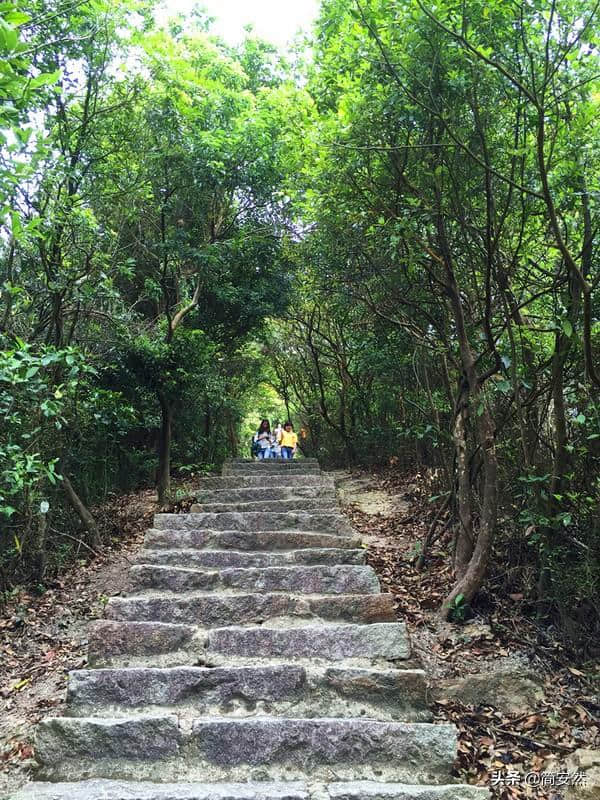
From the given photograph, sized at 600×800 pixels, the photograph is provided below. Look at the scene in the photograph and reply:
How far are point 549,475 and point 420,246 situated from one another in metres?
2.22

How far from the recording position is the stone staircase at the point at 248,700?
110 inches

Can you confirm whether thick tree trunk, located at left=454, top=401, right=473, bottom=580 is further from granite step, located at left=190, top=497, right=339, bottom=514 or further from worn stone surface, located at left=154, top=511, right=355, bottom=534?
granite step, located at left=190, top=497, right=339, bottom=514

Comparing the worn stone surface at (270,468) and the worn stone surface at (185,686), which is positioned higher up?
the worn stone surface at (270,468)

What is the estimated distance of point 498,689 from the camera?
3.56 metres

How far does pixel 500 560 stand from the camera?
461 centimetres

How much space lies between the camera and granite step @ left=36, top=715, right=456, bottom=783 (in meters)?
2.83

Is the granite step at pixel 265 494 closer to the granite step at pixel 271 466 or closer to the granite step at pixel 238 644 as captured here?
the granite step at pixel 271 466

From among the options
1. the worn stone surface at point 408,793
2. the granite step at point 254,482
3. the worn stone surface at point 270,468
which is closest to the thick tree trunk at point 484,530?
the worn stone surface at point 408,793

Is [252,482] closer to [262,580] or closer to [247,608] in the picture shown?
[262,580]

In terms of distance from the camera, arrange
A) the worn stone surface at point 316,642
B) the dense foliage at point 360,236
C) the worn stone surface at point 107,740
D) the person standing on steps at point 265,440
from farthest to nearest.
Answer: the person standing on steps at point 265,440, the dense foliage at point 360,236, the worn stone surface at point 316,642, the worn stone surface at point 107,740

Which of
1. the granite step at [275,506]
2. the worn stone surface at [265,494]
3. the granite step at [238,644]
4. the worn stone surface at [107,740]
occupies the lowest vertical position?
the worn stone surface at [107,740]

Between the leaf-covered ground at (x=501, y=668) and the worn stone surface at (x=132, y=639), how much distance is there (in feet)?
5.96

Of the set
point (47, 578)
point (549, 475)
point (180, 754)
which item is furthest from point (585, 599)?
point (47, 578)

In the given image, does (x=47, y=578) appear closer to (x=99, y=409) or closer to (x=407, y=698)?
(x=99, y=409)
